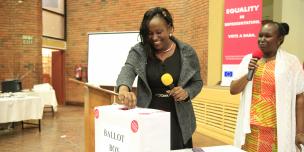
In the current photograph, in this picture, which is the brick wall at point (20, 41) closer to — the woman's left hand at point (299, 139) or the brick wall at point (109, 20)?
the brick wall at point (109, 20)

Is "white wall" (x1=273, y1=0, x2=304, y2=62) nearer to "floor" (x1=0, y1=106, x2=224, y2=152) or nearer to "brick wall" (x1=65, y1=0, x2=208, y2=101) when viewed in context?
"floor" (x1=0, y1=106, x2=224, y2=152)

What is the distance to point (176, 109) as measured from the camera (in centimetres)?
157

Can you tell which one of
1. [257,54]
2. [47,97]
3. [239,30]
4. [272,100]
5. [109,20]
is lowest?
[47,97]

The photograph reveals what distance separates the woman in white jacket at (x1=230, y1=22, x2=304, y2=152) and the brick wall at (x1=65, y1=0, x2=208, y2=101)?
16.8 feet

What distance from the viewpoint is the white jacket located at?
182cm

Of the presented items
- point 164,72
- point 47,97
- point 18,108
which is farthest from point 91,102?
point 47,97

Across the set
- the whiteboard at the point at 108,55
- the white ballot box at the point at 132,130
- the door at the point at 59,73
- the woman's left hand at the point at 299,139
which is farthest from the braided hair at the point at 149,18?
the door at the point at 59,73

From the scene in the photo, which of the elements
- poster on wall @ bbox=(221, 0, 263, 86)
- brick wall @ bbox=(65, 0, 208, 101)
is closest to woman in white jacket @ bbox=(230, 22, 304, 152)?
poster on wall @ bbox=(221, 0, 263, 86)

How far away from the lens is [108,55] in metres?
4.77

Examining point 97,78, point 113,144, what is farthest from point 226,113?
point 113,144

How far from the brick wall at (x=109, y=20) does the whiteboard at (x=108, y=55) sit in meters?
2.70

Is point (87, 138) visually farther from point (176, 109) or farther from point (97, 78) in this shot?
point (97, 78)

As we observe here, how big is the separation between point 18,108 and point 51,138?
0.88 m

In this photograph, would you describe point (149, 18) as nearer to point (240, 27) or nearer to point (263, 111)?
point (263, 111)
